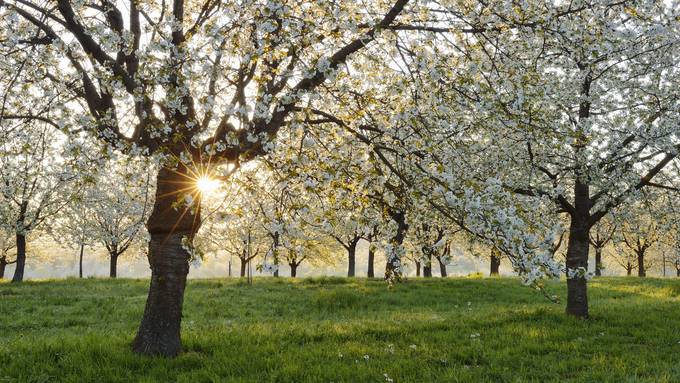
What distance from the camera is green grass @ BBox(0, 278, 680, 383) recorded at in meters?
8.66

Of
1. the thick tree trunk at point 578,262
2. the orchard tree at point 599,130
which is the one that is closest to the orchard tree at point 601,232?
the thick tree trunk at point 578,262

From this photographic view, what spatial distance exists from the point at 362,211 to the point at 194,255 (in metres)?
2.99

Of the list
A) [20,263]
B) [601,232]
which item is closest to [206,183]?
[20,263]

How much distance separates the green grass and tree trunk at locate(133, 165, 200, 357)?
1.34ft

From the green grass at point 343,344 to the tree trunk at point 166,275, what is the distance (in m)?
0.41

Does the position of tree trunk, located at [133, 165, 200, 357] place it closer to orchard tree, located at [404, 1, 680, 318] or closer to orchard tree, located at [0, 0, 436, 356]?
orchard tree, located at [0, 0, 436, 356]

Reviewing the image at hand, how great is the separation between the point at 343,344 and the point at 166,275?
13.6 ft

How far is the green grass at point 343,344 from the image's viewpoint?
8.66 m

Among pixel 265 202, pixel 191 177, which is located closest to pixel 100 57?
pixel 191 177

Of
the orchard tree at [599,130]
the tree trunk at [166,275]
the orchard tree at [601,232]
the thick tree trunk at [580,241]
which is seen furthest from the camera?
the orchard tree at [601,232]

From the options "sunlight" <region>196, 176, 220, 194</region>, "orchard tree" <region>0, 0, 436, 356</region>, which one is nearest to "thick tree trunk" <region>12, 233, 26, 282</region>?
"orchard tree" <region>0, 0, 436, 356</region>

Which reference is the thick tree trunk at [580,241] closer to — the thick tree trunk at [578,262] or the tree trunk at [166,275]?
the thick tree trunk at [578,262]

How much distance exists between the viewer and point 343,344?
11.0 meters

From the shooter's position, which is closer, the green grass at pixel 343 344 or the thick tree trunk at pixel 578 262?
the green grass at pixel 343 344
